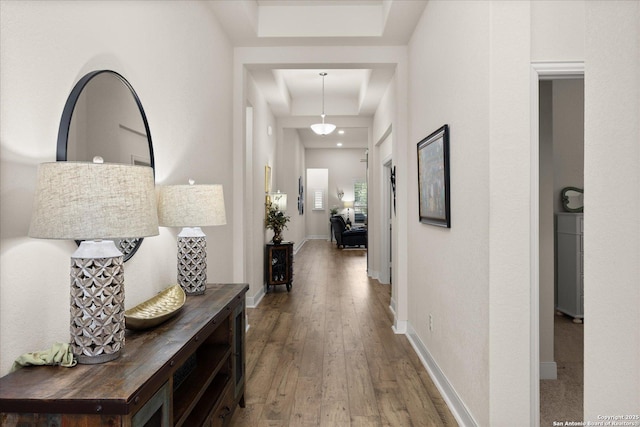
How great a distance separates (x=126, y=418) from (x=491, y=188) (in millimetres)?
1746

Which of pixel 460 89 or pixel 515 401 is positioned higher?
pixel 460 89

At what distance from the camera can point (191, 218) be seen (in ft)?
7.01

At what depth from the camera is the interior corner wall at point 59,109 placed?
125cm

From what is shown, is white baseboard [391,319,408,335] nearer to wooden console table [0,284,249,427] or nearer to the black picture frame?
the black picture frame

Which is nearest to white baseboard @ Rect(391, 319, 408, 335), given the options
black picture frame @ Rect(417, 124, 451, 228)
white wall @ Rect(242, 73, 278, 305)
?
black picture frame @ Rect(417, 124, 451, 228)

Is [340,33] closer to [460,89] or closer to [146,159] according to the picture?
[460,89]

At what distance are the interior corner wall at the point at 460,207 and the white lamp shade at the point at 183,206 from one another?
1442mm

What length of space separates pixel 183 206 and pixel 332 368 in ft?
6.00

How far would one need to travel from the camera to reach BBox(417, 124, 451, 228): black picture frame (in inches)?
104

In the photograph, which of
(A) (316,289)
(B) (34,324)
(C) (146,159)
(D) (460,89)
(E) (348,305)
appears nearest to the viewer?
(B) (34,324)

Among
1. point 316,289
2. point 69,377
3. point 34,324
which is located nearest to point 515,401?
point 69,377

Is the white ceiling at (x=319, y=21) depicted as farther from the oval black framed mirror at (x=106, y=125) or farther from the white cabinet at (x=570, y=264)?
the white cabinet at (x=570, y=264)

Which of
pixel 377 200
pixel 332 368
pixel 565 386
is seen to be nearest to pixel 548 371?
pixel 565 386

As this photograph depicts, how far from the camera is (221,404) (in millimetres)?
1991
